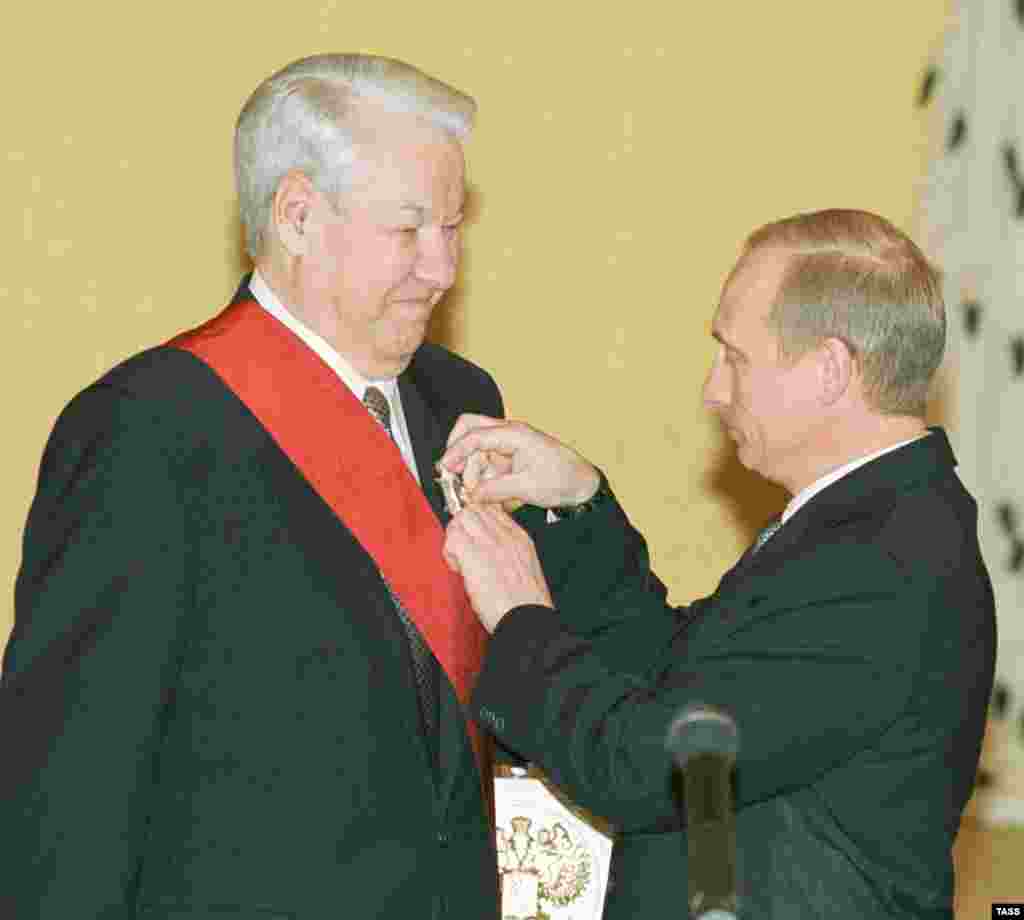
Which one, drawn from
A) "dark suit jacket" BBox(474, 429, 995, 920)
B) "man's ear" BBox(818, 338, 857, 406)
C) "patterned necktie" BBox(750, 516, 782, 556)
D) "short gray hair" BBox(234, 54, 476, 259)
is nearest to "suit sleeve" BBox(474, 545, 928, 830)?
"dark suit jacket" BBox(474, 429, 995, 920)

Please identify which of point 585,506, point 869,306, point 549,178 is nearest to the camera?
point 869,306

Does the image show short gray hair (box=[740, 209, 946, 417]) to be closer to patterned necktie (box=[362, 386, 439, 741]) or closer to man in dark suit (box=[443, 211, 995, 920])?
man in dark suit (box=[443, 211, 995, 920])

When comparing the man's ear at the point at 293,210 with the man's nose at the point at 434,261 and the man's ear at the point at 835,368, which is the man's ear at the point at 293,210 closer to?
the man's nose at the point at 434,261

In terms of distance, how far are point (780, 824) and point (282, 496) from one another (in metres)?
0.70

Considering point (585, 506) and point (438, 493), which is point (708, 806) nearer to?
point (438, 493)

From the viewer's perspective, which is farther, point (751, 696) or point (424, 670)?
point (424, 670)

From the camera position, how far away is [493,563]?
8.78 feet

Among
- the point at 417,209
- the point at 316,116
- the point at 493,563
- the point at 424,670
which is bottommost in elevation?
the point at 424,670

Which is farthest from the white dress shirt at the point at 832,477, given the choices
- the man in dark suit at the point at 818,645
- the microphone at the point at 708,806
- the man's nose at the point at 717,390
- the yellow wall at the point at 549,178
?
the yellow wall at the point at 549,178

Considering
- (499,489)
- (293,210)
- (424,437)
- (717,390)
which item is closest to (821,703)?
(717,390)

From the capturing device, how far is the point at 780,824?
244 centimetres

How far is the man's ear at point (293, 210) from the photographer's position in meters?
2.66

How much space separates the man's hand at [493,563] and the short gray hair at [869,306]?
416mm

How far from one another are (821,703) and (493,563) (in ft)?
1.62
